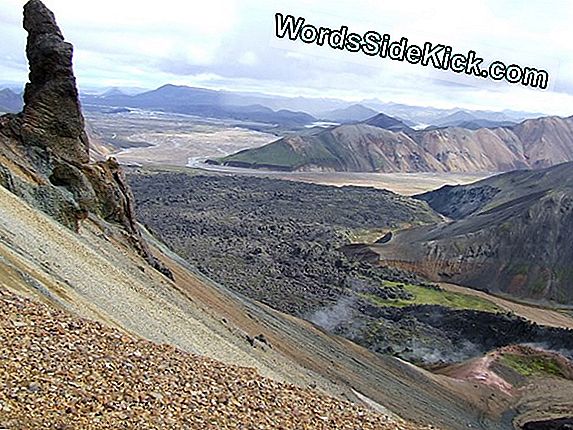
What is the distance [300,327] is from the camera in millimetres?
46688

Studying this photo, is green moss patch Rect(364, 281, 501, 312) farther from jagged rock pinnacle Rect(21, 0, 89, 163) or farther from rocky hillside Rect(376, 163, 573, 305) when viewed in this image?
jagged rock pinnacle Rect(21, 0, 89, 163)

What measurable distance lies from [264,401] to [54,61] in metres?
29.6

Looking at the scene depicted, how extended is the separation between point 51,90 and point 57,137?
2701 mm

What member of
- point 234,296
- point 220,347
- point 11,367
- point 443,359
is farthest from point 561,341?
point 11,367

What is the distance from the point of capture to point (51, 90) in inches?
1572

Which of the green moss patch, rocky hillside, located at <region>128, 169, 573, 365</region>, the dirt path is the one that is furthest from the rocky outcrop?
the dirt path

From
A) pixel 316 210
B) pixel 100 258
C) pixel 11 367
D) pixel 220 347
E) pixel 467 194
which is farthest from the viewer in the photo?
pixel 467 194

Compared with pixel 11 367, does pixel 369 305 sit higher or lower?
lower

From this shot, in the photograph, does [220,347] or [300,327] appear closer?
[220,347]

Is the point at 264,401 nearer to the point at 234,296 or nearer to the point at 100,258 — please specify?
the point at 100,258

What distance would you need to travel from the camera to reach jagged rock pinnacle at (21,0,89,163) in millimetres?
39406

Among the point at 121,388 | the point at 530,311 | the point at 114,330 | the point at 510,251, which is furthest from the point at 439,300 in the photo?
the point at 121,388

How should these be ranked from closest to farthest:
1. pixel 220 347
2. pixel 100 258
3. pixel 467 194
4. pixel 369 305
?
pixel 220 347, pixel 100 258, pixel 369 305, pixel 467 194

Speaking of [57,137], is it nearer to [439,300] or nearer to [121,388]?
[121,388]
